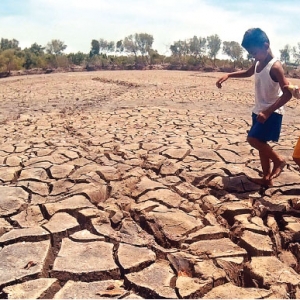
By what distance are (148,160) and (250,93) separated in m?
7.90

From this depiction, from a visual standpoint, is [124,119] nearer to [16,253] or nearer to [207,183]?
[207,183]

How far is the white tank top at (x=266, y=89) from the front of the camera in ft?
10.6

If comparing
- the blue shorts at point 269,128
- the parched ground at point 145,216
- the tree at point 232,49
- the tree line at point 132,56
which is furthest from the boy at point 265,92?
the tree at point 232,49

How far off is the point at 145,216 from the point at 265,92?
141 cm

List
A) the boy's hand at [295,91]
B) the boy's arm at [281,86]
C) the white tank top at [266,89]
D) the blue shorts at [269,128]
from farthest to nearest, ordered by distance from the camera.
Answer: the blue shorts at [269,128], the white tank top at [266,89], the boy's arm at [281,86], the boy's hand at [295,91]

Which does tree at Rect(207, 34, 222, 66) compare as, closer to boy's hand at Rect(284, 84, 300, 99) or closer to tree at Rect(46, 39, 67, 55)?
tree at Rect(46, 39, 67, 55)

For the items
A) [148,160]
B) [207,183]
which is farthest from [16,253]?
[148,160]

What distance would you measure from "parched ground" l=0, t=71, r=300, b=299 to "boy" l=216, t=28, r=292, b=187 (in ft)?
1.43

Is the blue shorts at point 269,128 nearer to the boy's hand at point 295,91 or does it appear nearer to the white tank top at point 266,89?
the white tank top at point 266,89

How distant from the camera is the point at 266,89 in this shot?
330 cm

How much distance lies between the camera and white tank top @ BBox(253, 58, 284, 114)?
3.24m

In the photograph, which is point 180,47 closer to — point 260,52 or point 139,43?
point 139,43

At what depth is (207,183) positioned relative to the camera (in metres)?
3.70

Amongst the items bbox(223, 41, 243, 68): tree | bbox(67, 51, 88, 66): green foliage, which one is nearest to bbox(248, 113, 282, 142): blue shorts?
bbox(67, 51, 88, 66): green foliage
